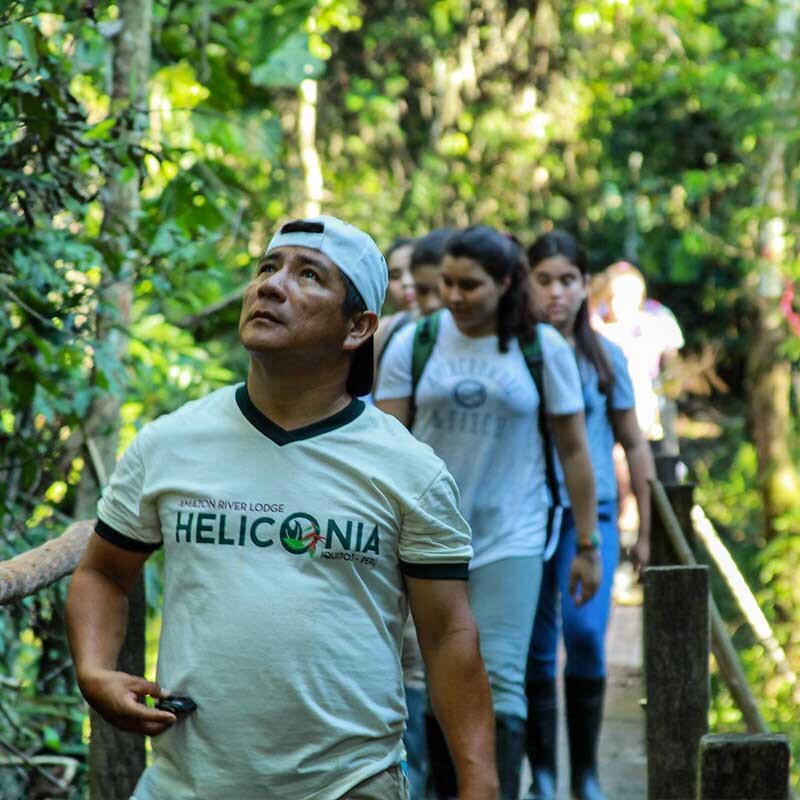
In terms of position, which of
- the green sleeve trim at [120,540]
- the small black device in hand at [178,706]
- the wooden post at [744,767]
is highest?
the green sleeve trim at [120,540]

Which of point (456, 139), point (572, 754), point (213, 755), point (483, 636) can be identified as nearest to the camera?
point (213, 755)

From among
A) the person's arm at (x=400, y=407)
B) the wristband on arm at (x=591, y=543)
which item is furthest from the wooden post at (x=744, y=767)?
the wristband on arm at (x=591, y=543)

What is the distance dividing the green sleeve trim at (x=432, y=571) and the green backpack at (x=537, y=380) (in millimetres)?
2036

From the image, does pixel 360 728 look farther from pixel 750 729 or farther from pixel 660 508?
pixel 660 508

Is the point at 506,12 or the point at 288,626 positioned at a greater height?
the point at 506,12

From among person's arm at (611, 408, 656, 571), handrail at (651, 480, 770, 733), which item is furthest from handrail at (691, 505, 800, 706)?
handrail at (651, 480, 770, 733)

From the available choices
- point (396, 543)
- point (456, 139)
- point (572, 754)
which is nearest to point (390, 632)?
point (396, 543)

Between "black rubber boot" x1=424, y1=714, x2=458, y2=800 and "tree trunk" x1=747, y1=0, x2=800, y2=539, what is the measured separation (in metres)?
9.86

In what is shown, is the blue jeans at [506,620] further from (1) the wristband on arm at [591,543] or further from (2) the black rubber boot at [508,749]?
(1) the wristband on arm at [591,543]

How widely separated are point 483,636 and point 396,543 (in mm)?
1926

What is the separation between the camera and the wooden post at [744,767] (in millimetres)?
2277

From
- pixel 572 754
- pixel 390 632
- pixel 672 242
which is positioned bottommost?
pixel 572 754

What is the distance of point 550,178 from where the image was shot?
17.6m

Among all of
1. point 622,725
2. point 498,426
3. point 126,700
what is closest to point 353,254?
point 126,700
